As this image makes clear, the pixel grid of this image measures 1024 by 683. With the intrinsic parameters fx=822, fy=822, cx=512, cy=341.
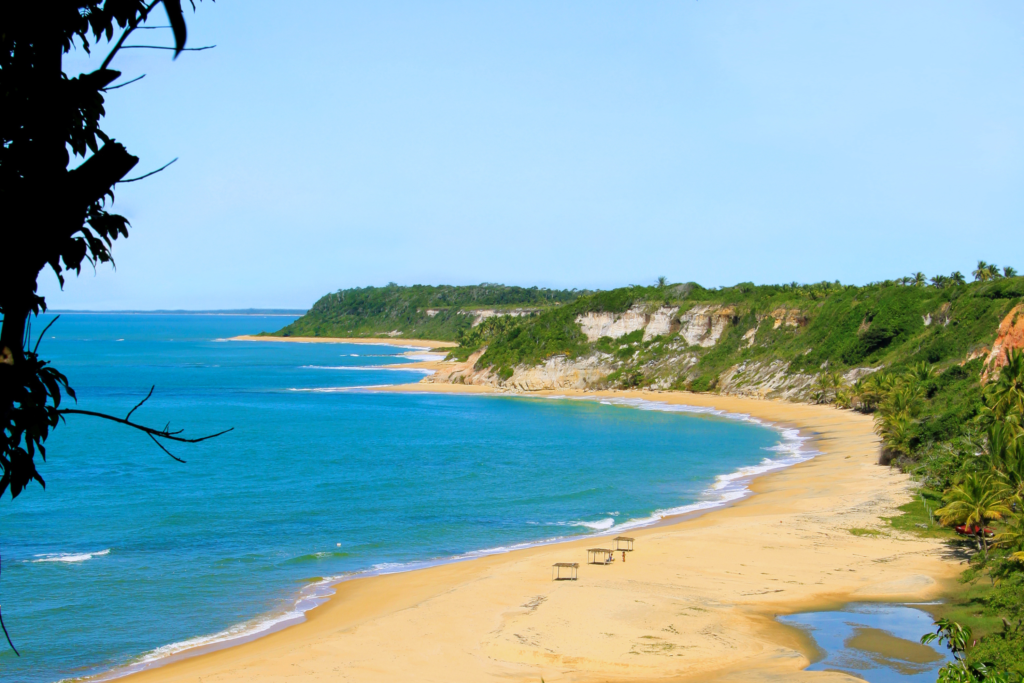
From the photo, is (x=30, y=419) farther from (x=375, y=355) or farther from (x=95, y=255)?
(x=375, y=355)

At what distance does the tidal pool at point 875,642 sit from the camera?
58.5ft

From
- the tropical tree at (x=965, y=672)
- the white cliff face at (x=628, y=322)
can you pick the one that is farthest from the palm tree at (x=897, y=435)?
the white cliff face at (x=628, y=322)

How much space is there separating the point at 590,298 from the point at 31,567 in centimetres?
8196

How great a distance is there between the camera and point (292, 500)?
38.8 meters

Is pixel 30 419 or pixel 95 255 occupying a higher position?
pixel 95 255

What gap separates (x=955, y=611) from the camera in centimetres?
2138

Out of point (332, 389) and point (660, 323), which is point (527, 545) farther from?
point (660, 323)

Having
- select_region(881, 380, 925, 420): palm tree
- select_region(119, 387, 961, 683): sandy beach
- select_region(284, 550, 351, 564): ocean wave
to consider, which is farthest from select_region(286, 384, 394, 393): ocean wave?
select_region(119, 387, 961, 683): sandy beach

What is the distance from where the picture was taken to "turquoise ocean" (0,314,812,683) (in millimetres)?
23188

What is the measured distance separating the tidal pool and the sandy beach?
604 millimetres

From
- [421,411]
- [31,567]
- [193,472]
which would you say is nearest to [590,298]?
[421,411]

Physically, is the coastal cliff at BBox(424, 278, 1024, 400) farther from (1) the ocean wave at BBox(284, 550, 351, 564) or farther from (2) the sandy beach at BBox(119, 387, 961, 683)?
(1) the ocean wave at BBox(284, 550, 351, 564)

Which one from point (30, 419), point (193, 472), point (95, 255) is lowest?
point (193, 472)

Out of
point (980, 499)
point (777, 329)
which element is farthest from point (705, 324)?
point (980, 499)
